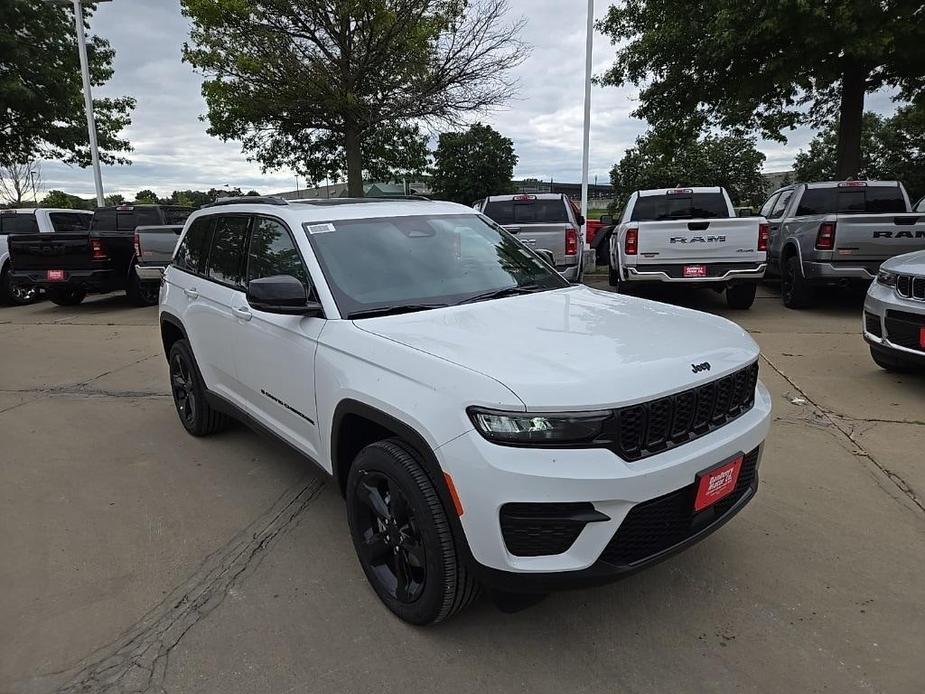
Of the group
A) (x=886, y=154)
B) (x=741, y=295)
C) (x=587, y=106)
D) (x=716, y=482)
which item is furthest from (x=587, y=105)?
(x=886, y=154)

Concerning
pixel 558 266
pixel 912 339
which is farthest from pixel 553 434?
pixel 558 266

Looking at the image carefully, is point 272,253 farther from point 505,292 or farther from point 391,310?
point 505,292

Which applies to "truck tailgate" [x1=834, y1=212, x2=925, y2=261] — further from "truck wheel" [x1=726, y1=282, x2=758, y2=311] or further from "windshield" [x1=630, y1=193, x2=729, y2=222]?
"windshield" [x1=630, y1=193, x2=729, y2=222]

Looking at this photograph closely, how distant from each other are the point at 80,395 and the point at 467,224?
467 cm

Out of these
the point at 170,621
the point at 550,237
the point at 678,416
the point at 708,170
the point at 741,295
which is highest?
the point at 708,170

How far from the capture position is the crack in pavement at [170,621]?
2.41 metres

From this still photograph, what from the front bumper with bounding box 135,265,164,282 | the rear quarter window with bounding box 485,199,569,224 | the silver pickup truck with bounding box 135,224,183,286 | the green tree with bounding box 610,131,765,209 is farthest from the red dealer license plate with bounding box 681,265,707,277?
the green tree with bounding box 610,131,765,209

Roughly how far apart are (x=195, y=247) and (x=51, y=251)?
8408mm

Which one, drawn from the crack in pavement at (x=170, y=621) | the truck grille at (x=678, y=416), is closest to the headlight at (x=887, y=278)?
the truck grille at (x=678, y=416)

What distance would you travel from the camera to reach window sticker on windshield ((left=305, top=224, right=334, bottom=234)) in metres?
3.35

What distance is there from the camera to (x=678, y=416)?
2.36m

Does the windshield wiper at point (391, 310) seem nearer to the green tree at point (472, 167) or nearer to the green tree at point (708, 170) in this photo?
the green tree at point (708, 170)

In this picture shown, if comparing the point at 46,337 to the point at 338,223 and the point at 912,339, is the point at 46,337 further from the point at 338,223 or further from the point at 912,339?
the point at 912,339

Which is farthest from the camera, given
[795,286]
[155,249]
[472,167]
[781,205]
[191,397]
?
[472,167]
